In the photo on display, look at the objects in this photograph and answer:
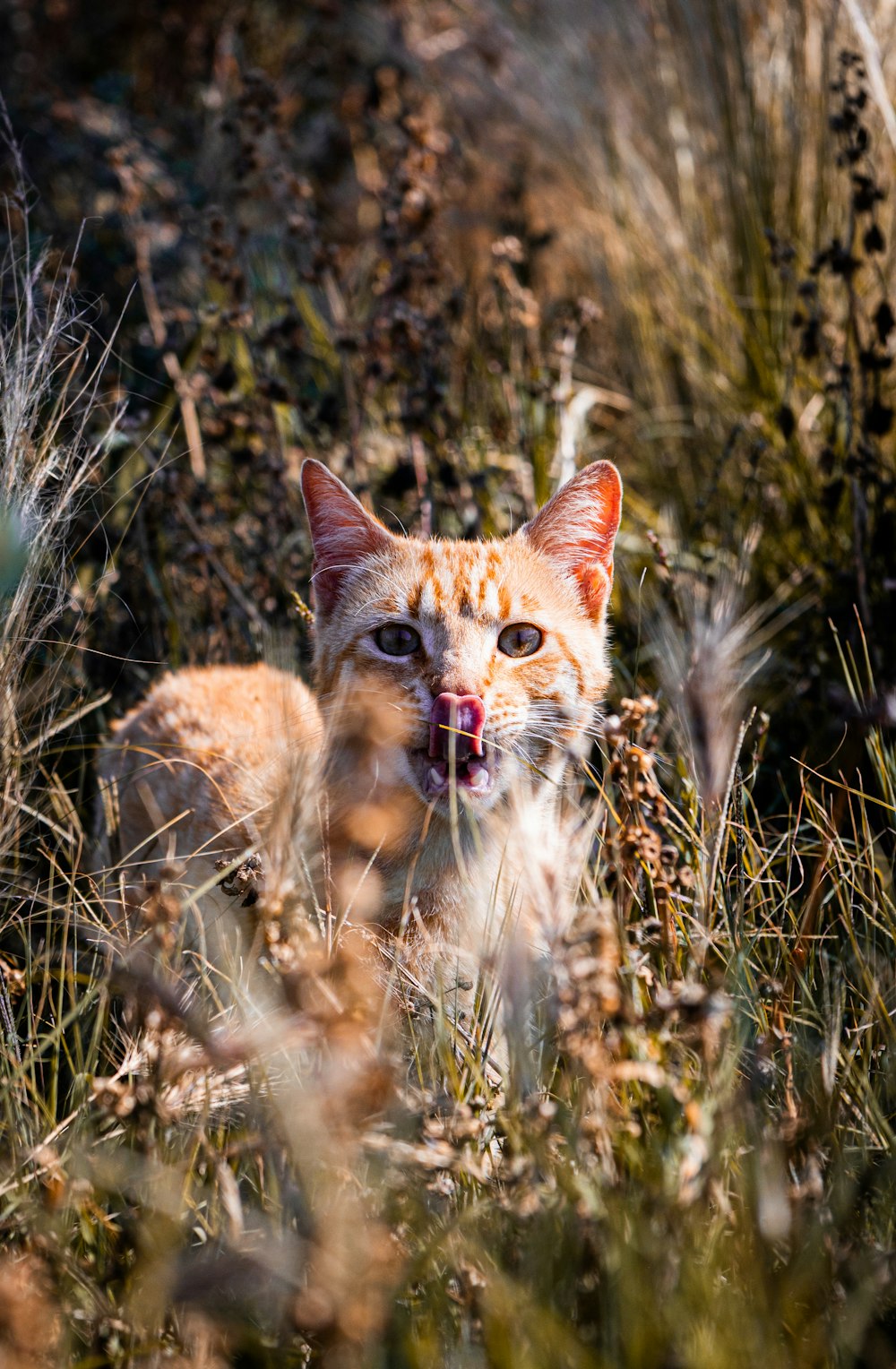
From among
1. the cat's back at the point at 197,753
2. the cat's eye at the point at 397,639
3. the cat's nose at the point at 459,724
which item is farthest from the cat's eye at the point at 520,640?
the cat's back at the point at 197,753

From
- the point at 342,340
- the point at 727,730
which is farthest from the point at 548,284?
the point at 727,730

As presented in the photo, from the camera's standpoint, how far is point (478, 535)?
120 inches

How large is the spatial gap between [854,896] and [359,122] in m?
4.87

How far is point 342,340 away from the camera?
9.22 feet

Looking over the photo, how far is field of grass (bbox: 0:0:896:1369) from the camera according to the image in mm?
1117

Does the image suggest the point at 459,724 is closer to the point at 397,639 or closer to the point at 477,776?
the point at 477,776

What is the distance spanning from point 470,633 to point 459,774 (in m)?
0.31

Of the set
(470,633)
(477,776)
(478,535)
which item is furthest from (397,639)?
(478,535)

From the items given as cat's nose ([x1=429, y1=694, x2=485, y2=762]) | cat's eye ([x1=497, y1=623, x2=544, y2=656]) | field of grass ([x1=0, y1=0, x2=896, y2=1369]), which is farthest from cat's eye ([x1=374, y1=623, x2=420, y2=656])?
field of grass ([x1=0, y1=0, x2=896, y2=1369])

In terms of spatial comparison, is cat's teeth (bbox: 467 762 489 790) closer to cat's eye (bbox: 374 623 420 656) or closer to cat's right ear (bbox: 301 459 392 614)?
cat's eye (bbox: 374 623 420 656)

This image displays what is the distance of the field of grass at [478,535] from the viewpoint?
112 cm

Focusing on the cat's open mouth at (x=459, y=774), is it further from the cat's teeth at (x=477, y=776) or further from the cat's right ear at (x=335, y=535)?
the cat's right ear at (x=335, y=535)

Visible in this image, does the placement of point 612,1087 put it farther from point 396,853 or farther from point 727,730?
point 396,853

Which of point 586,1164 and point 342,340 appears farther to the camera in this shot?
point 342,340
